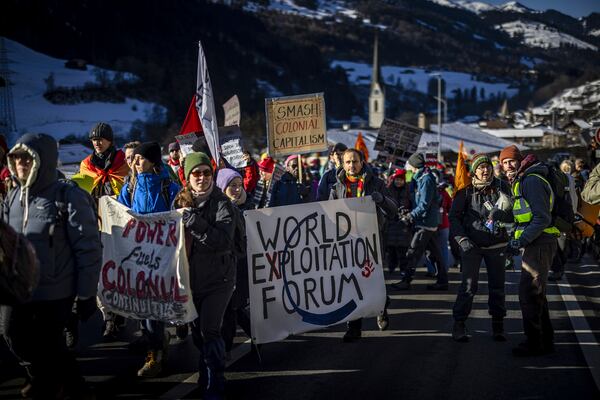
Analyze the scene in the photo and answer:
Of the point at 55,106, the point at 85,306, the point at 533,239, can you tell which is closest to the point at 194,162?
the point at 85,306

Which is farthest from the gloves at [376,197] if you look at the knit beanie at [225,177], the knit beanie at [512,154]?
the knit beanie at [225,177]

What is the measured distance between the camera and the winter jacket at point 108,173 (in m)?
7.09

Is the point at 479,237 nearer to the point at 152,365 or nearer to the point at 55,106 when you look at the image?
the point at 152,365

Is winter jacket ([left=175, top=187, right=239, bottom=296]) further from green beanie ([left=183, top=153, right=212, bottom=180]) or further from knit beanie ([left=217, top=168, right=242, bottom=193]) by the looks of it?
knit beanie ([left=217, top=168, right=242, bottom=193])

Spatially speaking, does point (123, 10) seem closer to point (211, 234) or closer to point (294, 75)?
point (294, 75)

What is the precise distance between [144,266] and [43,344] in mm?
1250

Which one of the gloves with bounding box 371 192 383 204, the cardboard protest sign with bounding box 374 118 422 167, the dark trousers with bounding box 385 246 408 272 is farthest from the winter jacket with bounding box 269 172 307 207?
the cardboard protest sign with bounding box 374 118 422 167

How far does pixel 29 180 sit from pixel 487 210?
4162 mm

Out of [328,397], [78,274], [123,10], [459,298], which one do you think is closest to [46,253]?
[78,274]

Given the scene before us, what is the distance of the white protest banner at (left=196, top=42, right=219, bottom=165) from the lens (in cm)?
746

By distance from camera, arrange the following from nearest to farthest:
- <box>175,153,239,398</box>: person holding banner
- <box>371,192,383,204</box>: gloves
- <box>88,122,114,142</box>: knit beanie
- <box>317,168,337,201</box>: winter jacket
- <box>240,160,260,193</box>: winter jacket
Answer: <box>175,153,239,398</box>: person holding banner
<box>371,192,383,204</box>: gloves
<box>88,122,114,142</box>: knit beanie
<box>317,168,337,201</box>: winter jacket
<box>240,160,260,193</box>: winter jacket

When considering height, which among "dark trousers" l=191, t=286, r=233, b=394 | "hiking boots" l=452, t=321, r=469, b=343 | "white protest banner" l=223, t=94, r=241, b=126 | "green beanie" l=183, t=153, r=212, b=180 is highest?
"white protest banner" l=223, t=94, r=241, b=126

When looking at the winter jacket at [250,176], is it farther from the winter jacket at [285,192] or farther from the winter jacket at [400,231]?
the winter jacket at [400,231]

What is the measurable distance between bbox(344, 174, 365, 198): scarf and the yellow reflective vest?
60.3 inches
